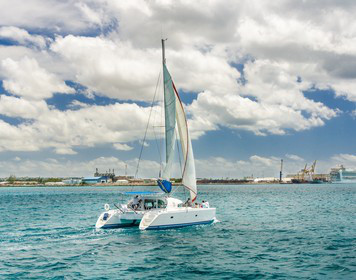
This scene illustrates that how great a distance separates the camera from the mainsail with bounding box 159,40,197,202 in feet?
112

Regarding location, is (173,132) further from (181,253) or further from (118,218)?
(181,253)

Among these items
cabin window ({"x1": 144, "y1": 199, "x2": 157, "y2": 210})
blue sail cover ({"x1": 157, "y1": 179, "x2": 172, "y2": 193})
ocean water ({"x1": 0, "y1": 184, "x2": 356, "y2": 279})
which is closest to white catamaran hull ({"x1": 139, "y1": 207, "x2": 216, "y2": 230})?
ocean water ({"x1": 0, "y1": 184, "x2": 356, "y2": 279})

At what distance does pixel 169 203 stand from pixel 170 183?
2075mm

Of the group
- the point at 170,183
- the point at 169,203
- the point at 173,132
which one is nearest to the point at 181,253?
the point at 169,203

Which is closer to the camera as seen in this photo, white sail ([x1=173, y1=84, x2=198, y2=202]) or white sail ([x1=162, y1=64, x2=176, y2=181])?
white sail ([x1=162, y1=64, x2=176, y2=181])

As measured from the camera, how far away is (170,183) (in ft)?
111

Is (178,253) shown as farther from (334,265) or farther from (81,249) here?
(334,265)

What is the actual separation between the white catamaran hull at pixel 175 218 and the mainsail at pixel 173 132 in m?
2.15

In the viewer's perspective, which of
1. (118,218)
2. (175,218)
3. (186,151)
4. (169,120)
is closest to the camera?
(175,218)

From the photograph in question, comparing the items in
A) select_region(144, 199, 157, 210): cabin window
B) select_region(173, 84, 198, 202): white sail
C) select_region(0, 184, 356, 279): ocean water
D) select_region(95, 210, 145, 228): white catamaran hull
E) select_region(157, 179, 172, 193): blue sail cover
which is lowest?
select_region(0, 184, 356, 279): ocean water

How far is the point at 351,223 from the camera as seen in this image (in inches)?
1438

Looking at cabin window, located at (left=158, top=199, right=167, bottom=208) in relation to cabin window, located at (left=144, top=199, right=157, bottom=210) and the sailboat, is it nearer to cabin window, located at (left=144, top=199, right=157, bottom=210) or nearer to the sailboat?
cabin window, located at (left=144, top=199, right=157, bottom=210)

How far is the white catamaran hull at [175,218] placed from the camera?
29734 mm

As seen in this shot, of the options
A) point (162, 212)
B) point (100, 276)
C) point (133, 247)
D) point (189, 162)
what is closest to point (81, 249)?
point (133, 247)
